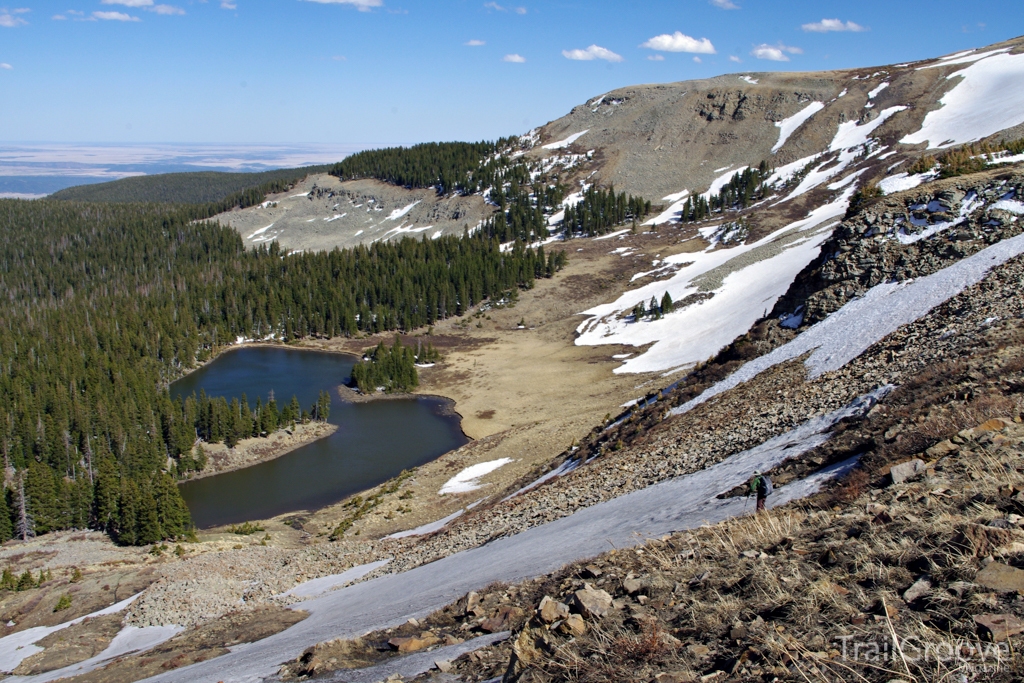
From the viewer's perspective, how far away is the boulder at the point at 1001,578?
17.9 feet

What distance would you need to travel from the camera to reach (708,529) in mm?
10070

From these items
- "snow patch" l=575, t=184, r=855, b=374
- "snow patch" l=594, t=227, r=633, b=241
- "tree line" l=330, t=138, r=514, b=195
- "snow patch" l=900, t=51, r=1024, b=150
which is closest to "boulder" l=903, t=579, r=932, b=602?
"snow patch" l=575, t=184, r=855, b=374

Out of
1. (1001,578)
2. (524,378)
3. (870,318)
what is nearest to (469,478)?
(870,318)

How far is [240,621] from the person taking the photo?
1788 cm

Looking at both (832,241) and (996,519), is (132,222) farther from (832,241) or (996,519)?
(996,519)

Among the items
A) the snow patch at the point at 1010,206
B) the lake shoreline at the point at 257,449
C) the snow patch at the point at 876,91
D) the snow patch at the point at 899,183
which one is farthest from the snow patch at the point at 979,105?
the lake shoreline at the point at 257,449

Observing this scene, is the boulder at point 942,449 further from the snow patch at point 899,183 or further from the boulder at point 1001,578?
the snow patch at point 899,183

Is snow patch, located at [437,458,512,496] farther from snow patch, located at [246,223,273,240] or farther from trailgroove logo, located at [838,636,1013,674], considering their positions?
snow patch, located at [246,223,273,240]

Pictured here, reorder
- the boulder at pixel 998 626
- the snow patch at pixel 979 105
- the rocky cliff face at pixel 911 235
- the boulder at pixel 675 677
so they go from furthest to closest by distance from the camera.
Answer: the snow patch at pixel 979 105
the rocky cliff face at pixel 911 235
the boulder at pixel 675 677
the boulder at pixel 998 626

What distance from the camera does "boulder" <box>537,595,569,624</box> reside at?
7.59 metres

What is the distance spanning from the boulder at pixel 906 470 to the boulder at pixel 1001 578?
372 centimetres

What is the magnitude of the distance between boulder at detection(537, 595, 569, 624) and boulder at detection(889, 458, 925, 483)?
17.3 feet

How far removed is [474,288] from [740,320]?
4927 centimetres

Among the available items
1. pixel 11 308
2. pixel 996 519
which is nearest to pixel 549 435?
pixel 996 519
